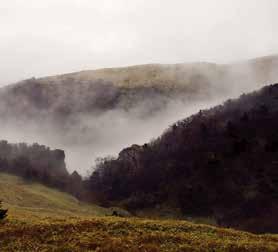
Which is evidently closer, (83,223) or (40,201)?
(83,223)

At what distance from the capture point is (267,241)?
53.4 metres

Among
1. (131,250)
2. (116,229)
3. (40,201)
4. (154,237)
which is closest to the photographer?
(131,250)

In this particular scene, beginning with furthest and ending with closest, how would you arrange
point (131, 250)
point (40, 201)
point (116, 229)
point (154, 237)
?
point (40, 201), point (116, 229), point (154, 237), point (131, 250)

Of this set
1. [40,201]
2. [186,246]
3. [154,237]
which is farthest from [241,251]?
[40,201]

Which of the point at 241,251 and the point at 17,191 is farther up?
the point at 17,191

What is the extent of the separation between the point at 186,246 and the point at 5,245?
18089 mm

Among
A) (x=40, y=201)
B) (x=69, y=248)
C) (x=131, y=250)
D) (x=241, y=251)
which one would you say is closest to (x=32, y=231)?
(x=69, y=248)

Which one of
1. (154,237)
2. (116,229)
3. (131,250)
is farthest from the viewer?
(116,229)

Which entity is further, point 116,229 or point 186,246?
point 116,229

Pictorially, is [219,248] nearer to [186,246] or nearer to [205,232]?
[186,246]

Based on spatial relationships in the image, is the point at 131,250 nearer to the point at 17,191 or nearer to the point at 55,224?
the point at 55,224

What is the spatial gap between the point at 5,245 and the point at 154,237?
1494 cm

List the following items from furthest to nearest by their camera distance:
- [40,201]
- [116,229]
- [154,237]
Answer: [40,201] < [116,229] < [154,237]

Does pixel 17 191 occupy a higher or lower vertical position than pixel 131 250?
higher
